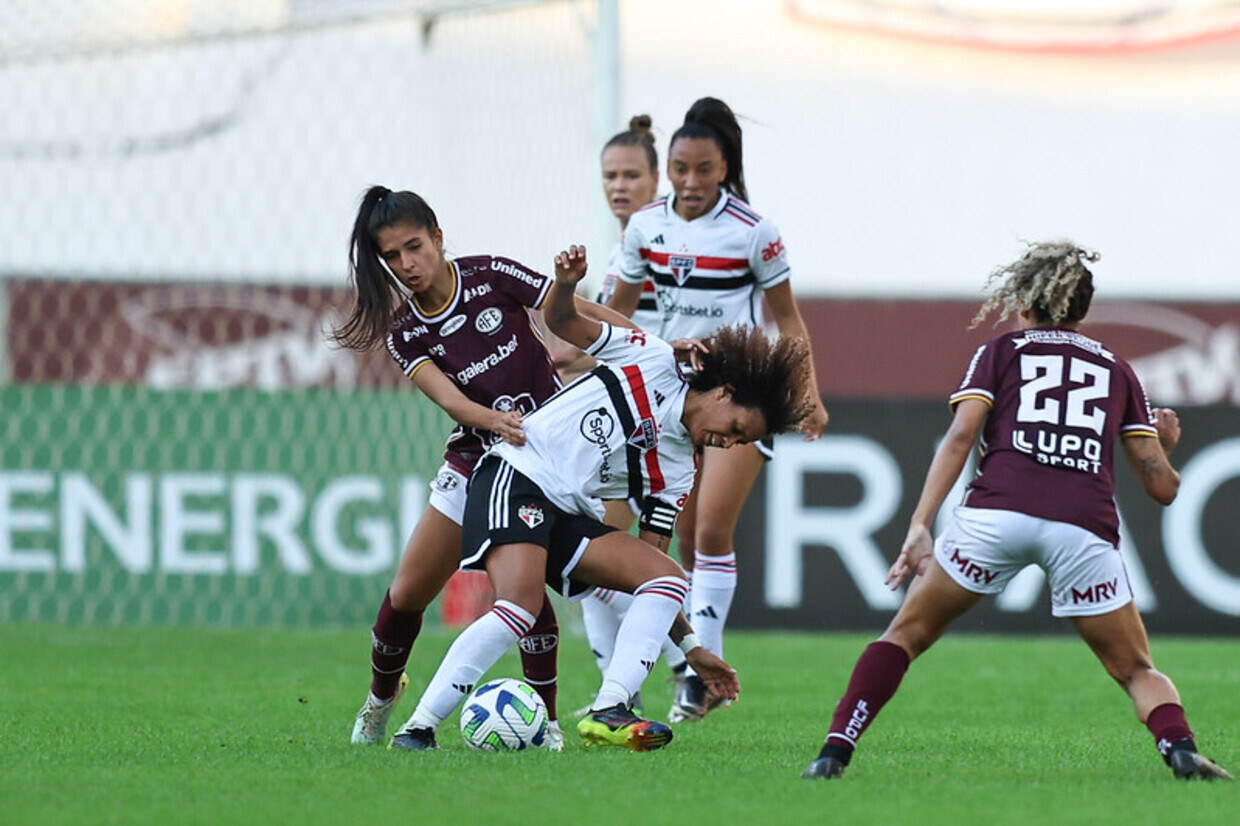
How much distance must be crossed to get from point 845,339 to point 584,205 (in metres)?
6.31

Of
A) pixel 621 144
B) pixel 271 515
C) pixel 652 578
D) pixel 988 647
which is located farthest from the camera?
pixel 271 515

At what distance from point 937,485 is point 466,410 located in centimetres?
152

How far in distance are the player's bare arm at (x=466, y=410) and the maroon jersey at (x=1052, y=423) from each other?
4.44 ft

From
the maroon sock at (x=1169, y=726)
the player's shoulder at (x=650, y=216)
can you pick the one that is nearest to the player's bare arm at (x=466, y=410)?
the player's shoulder at (x=650, y=216)

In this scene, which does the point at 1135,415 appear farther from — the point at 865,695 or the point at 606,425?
the point at 606,425

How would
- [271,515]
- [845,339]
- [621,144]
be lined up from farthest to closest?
[845,339] < [271,515] < [621,144]

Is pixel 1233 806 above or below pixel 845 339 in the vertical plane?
above

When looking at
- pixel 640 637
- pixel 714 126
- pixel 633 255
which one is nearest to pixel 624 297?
pixel 633 255

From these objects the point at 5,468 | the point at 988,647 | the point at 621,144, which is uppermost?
the point at 621,144

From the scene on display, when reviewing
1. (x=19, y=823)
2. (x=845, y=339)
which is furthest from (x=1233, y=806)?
(x=845, y=339)

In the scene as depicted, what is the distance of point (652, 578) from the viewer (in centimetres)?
595

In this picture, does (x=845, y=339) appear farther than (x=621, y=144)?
Yes

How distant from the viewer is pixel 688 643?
6.07 meters

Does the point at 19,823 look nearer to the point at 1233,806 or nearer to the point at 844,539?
the point at 1233,806
